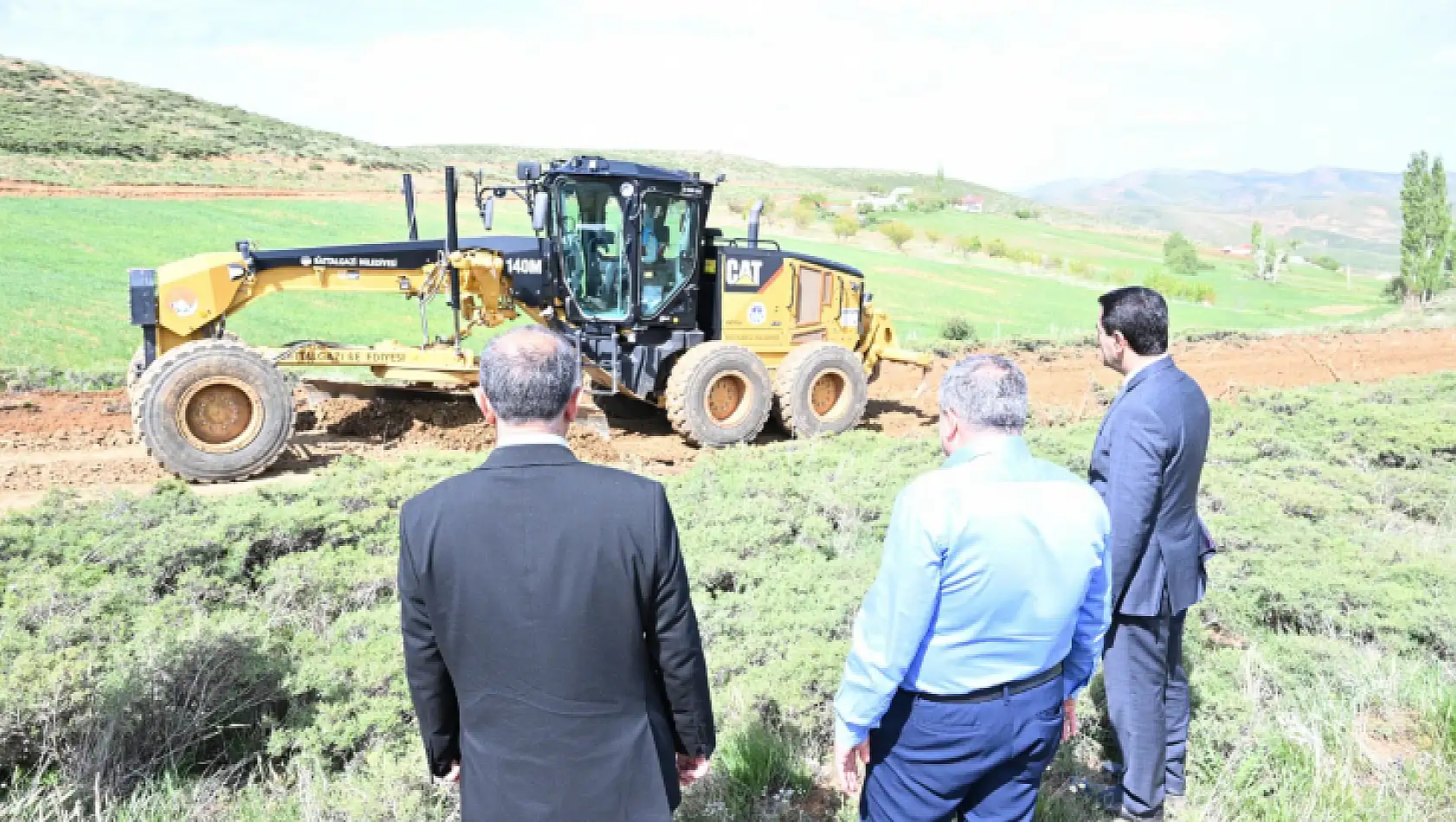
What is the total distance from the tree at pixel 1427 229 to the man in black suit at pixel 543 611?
5072 cm

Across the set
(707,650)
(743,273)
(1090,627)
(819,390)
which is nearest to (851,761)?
(1090,627)

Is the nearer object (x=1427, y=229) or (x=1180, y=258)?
(x=1427, y=229)

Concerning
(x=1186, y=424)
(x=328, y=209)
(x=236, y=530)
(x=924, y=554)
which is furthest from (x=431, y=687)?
(x=328, y=209)

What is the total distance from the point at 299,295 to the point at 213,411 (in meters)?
13.2

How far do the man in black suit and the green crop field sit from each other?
1396 mm

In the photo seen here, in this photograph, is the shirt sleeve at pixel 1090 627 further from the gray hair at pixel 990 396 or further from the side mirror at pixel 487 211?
the side mirror at pixel 487 211

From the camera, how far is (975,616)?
2555mm

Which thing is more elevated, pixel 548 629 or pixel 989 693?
pixel 548 629

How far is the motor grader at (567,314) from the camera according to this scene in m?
7.82

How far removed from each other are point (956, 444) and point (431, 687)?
1521mm

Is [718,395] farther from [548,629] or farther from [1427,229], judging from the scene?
[1427,229]

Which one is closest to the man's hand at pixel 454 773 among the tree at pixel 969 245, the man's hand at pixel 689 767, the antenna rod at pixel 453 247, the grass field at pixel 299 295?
the man's hand at pixel 689 767

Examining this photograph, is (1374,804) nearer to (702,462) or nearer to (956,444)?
(956,444)

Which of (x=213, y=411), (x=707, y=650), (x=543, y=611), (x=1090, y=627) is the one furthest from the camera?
(x=213, y=411)
